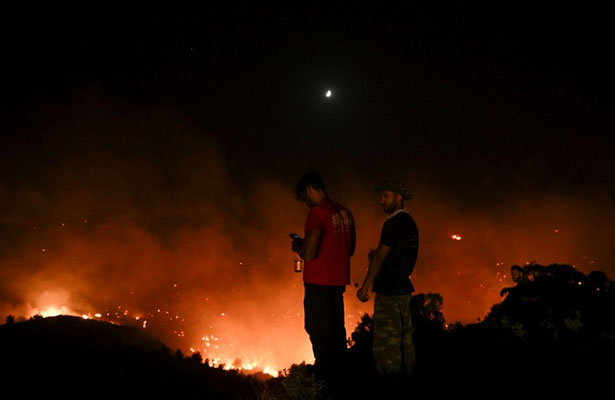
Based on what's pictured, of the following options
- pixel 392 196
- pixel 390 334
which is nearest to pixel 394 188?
pixel 392 196

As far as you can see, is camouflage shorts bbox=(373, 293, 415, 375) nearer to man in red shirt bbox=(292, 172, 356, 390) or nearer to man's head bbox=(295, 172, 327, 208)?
man in red shirt bbox=(292, 172, 356, 390)

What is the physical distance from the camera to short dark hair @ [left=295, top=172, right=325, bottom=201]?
4.56m

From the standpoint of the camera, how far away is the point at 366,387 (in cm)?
451

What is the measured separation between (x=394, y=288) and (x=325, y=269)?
785 millimetres

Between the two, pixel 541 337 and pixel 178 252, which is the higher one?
pixel 178 252

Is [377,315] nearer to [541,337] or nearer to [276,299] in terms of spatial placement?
[541,337]

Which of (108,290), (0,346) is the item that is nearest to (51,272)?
(108,290)

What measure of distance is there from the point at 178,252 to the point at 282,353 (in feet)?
31.6

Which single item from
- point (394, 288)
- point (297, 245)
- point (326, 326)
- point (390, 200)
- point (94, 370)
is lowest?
point (94, 370)

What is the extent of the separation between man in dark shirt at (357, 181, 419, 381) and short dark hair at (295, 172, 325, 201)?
2.43 feet

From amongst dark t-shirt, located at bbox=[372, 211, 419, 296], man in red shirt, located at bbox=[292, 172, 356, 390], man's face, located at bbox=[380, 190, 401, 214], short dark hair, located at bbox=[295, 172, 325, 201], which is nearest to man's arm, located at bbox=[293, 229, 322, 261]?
man in red shirt, located at bbox=[292, 172, 356, 390]

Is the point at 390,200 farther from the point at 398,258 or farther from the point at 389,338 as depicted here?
the point at 389,338

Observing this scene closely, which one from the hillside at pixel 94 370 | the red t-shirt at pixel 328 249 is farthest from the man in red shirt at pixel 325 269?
the hillside at pixel 94 370

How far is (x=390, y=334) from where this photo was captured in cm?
425
